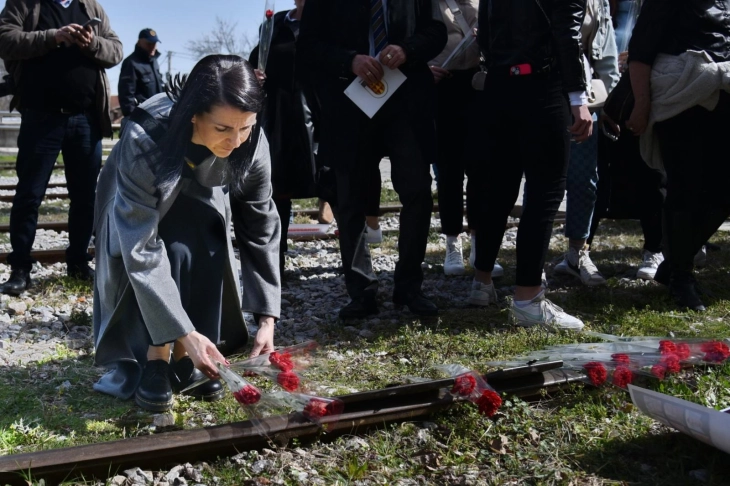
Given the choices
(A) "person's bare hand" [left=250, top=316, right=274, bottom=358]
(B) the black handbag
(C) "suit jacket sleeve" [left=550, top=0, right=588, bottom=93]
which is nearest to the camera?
(A) "person's bare hand" [left=250, top=316, right=274, bottom=358]

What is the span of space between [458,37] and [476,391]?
124 inches

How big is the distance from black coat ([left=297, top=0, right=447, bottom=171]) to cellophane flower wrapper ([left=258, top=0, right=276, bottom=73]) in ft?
2.08

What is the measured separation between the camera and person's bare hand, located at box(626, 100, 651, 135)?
4.77 metres

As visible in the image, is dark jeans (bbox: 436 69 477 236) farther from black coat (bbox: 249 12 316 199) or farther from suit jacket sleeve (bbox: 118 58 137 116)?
suit jacket sleeve (bbox: 118 58 137 116)

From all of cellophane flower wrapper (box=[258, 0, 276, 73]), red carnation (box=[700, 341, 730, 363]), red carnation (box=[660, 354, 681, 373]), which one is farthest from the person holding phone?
red carnation (box=[700, 341, 730, 363])

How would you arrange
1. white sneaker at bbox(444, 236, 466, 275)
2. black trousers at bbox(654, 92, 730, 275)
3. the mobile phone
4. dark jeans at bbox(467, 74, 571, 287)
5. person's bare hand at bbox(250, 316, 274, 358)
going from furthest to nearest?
white sneaker at bbox(444, 236, 466, 275)
the mobile phone
black trousers at bbox(654, 92, 730, 275)
dark jeans at bbox(467, 74, 571, 287)
person's bare hand at bbox(250, 316, 274, 358)

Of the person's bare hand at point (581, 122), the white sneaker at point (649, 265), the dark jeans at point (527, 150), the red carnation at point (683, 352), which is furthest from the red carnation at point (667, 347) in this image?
the white sneaker at point (649, 265)

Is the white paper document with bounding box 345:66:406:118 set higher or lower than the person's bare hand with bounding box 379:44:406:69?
lower

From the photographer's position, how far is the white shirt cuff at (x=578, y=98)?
174 inches

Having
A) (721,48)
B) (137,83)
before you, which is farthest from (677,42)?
(137,83)

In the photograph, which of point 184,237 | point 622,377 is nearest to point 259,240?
point 184,237

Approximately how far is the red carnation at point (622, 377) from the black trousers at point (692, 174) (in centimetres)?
173

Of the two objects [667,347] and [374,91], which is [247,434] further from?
[374,91]

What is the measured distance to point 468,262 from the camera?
6.53 m
